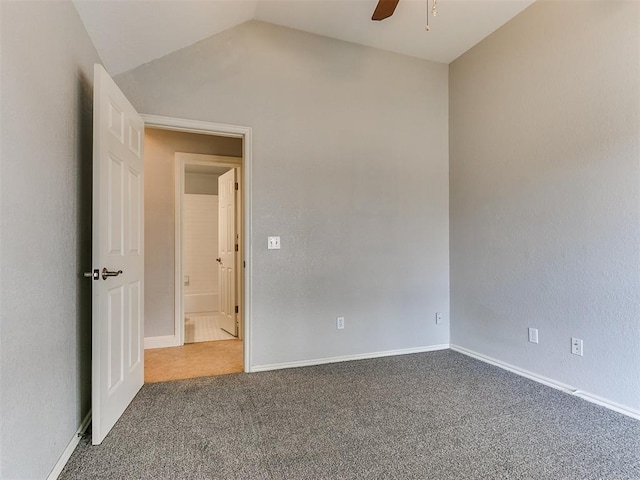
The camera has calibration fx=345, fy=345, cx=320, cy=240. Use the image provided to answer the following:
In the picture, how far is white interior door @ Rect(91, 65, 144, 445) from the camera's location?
1804 millimetres

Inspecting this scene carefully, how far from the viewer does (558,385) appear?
252 centimetres

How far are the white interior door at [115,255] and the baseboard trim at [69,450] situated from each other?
0.10m

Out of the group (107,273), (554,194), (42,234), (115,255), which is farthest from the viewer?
(554,194)

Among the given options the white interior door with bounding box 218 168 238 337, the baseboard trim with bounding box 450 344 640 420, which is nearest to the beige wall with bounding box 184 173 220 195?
the white interior door with bounding box 218 168 238 337

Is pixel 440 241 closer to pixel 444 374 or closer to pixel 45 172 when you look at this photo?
pixel 444 374

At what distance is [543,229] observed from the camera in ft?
8.70

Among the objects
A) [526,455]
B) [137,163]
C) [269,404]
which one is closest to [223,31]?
[137,163]

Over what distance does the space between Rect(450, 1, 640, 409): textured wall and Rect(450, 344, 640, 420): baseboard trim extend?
38 mm

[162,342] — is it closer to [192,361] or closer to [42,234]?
[192,361]

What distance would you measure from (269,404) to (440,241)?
2303mm

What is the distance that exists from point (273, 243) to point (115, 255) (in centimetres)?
121

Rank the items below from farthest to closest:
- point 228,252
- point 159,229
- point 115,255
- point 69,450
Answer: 1. point 228,252
2. point 159,229
3. point 115,255
4. point 69,450

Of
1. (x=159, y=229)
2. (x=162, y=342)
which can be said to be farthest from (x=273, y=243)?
(x=162, y=342)

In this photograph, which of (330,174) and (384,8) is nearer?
(384,8)
